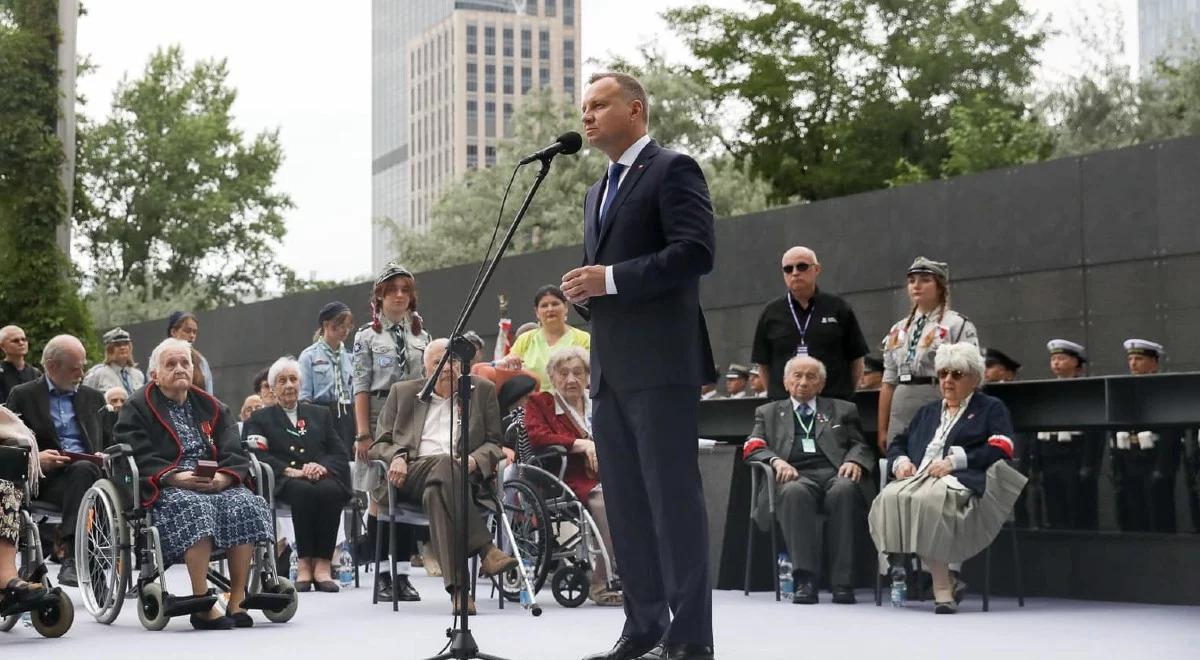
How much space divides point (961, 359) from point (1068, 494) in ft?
3.03

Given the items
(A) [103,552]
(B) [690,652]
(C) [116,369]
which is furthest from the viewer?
(C) [116,369]

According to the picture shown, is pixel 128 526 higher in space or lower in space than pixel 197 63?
lower

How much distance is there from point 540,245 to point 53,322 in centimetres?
1173

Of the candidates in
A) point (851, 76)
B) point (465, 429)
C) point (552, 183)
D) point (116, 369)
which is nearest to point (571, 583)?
point (465, 429)

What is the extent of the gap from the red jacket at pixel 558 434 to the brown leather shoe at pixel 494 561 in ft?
2.26

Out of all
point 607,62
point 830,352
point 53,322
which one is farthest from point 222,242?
point 830,352

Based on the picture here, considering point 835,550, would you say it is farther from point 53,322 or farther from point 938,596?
point 53,322

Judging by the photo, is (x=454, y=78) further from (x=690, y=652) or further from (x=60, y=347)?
(x=690, y=652)

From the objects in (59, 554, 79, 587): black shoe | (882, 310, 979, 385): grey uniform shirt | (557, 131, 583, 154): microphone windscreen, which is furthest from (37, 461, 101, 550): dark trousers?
(557, 131, 583, 154): microphone windscreen

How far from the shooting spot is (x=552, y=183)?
1143 inches

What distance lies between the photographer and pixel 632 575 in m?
4.83

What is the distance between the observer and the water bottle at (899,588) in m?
7.57

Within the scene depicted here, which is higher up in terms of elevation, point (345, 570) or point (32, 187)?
point (32, 187)

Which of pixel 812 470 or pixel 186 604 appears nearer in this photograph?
pixel 186 604
